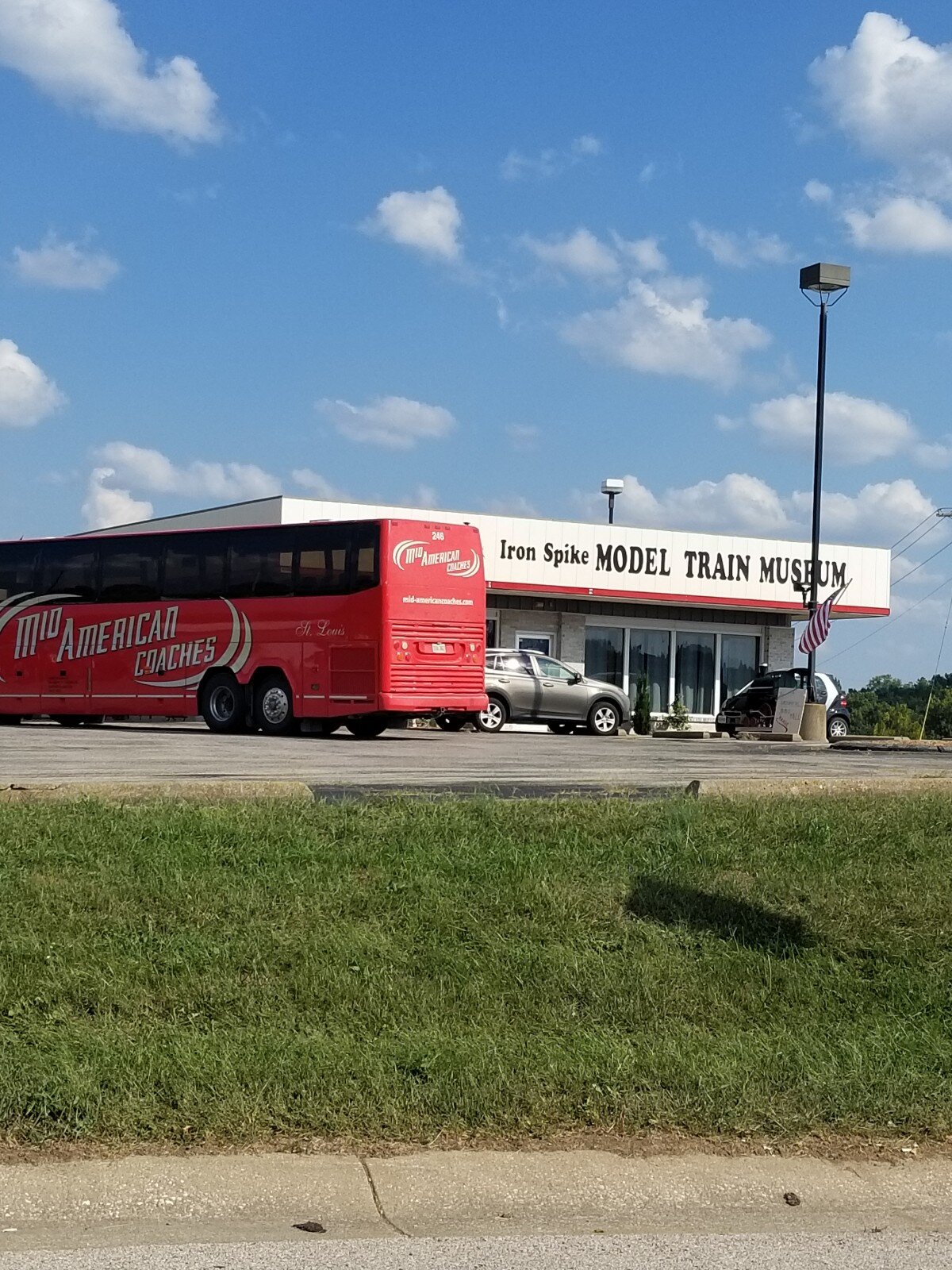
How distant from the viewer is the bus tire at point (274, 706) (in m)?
24.4

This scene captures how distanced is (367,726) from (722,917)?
19.1 metres

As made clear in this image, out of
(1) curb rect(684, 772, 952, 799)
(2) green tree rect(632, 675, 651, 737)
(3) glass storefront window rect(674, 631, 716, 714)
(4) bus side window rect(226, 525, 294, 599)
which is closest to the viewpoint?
(1) curb rect(684, 772, 952, 799)

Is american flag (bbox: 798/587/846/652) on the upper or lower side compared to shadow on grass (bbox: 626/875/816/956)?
upper

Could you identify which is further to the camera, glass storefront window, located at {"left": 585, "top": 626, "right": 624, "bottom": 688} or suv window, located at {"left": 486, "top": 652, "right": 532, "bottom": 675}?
glass storefront window, located at {"left": 585, "top": 626, "right": 624, "bottom": 688}

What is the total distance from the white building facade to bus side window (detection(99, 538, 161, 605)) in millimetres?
→ 10884

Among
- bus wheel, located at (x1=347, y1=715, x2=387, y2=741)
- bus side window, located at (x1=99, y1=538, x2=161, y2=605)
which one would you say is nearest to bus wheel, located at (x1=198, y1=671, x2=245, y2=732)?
bus wheel, located at (x1=347, y1=715, x2=387, y2=741)

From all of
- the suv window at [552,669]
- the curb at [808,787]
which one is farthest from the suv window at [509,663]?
the curb at [808,787]

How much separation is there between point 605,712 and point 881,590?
16053 mm

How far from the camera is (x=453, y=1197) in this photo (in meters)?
4.73

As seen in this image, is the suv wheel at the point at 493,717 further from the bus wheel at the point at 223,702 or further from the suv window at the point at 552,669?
the bus wheel at the point at 223,702

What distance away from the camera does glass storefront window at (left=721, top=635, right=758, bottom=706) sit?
4384cm

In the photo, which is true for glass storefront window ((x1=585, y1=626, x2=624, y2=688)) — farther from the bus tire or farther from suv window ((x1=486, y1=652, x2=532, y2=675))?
the bus tire

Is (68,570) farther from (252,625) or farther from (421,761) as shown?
(421,761)

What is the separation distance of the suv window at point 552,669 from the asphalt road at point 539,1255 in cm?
2695
